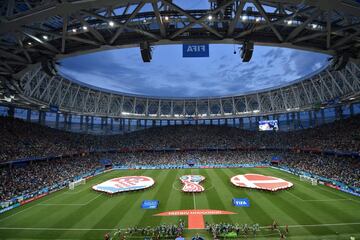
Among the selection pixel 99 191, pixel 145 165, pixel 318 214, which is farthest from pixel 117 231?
pixel 145 165

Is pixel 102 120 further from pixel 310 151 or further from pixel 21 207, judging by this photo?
pixel 310 151

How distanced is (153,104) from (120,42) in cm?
7223

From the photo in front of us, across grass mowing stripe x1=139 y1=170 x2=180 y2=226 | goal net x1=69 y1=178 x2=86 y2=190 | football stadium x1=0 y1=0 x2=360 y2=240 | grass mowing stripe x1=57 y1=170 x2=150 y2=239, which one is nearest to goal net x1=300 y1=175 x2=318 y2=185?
football stadium x1=0 y1=0 x2=360 y2=240

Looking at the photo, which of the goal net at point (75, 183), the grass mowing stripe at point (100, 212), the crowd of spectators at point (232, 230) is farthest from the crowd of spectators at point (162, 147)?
the crowd of spectators at point (232, 230)

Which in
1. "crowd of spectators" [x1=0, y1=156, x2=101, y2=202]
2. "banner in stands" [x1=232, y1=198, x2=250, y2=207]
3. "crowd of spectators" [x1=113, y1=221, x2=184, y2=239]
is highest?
"crowd of spectators" [x1=0, y1=156, x2=101, y2=202]

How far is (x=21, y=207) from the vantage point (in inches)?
1245

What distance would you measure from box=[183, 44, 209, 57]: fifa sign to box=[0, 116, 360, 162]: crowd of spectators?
4377 cm

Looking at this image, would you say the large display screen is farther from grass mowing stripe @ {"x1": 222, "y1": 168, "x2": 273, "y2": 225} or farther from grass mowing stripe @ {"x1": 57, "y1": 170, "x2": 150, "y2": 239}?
grass mowing stripe @ {"x1": 57, "y1": 170, "x2": 150, "y2": 239}

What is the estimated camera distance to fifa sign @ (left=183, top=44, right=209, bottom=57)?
12094 mm

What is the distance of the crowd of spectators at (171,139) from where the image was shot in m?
48.4

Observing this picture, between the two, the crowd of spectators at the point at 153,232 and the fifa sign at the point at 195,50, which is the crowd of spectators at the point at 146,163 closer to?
the crowd of spectators at the point at 153,232

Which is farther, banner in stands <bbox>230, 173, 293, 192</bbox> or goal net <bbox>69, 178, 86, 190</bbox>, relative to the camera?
goal net <bbox>69, 178, 86, 190</bbox>

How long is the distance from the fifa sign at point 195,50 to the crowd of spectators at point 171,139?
144 ft

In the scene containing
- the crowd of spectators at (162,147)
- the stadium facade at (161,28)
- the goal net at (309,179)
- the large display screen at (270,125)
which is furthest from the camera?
the large display screen at (270,125)
